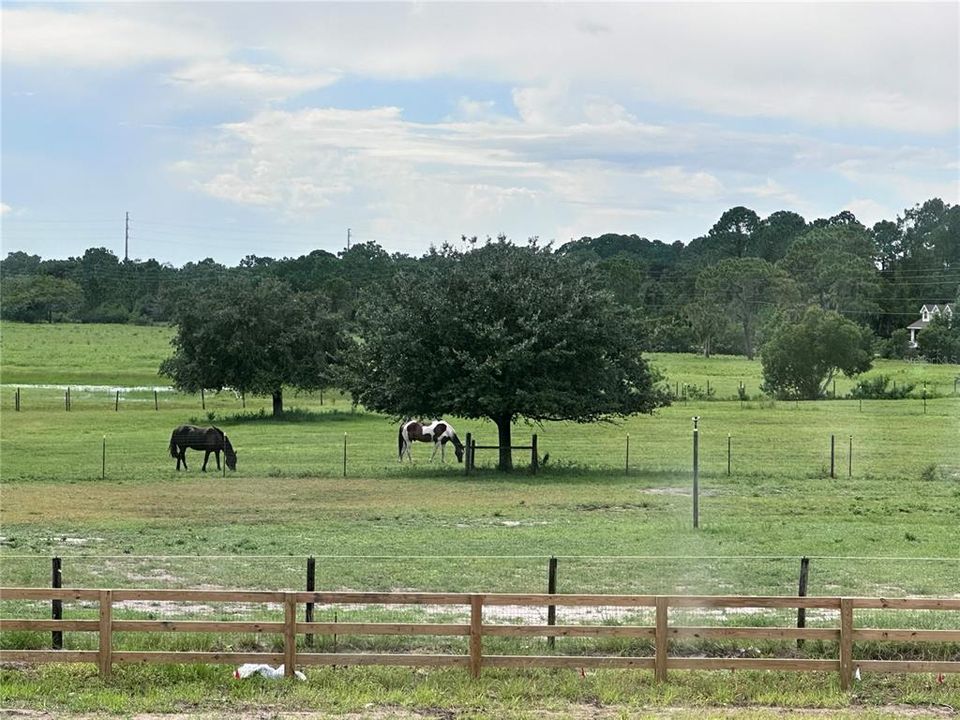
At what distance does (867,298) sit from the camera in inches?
4508

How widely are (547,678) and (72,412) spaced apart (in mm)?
46627

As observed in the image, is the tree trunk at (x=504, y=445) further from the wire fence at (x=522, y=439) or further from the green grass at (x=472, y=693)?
the green grass at (x=472, y=693)

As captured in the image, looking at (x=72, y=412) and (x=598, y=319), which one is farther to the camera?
(x=72, y=412)

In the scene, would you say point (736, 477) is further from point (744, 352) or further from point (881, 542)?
point (744, 352)

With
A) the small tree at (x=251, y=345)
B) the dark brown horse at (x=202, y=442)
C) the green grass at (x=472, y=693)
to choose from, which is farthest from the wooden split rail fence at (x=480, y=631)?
the small tree at (x=251, y=345)

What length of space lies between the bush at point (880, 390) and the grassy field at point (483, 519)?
32.2 ft

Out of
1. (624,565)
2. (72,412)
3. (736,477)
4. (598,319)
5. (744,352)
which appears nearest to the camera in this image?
(624,565)

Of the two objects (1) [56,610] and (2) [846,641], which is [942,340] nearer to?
(2) [846,641]

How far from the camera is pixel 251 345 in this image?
56.8 m

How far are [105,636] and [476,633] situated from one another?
13.2 feet

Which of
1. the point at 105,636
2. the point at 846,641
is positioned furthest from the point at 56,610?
the point at 846,641

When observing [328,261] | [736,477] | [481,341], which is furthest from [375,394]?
[328,261]

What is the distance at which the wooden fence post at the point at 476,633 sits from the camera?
13680 millimetres

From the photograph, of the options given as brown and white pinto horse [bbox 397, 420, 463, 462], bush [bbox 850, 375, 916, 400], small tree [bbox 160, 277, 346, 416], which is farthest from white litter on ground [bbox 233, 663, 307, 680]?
bush [bbox 850, 375, 916, 400]
